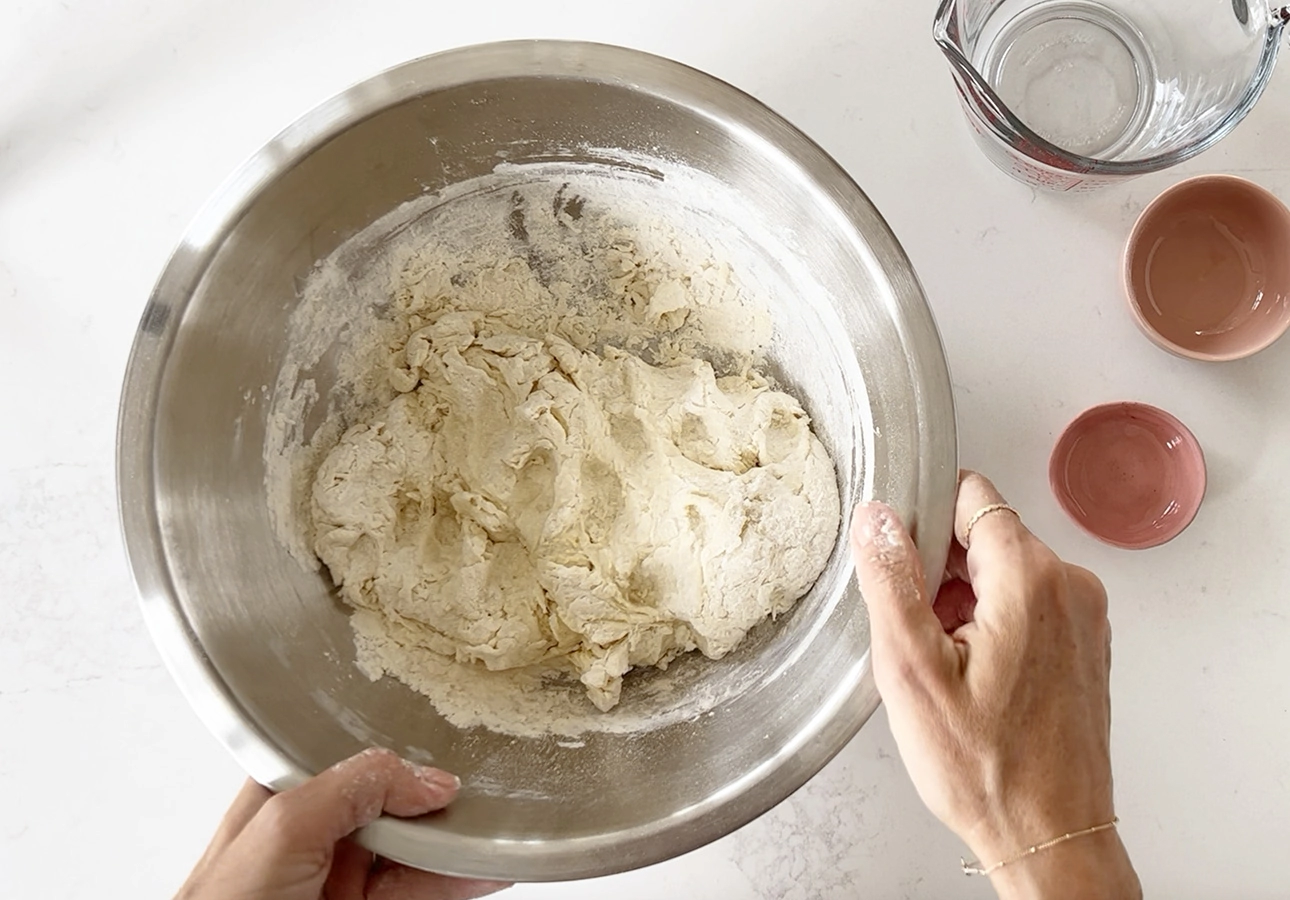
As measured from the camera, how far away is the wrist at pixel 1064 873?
0.91 m

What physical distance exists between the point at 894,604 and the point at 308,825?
65 centimetres

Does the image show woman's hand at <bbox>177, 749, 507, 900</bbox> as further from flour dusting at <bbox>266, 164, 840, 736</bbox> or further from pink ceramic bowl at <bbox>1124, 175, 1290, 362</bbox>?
pink ceramic bowl at <bbox>1124, 175, 1290, 362</bbox>

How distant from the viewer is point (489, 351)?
1.25 metres

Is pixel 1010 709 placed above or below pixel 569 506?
below

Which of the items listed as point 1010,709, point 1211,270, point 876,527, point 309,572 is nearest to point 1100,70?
point 1211,270

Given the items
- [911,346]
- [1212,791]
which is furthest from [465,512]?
[1212,791]

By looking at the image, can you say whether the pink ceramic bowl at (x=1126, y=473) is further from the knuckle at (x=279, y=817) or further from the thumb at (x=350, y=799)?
the knuckle at (x=279, y=817)

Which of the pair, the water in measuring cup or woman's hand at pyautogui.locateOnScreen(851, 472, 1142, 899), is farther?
the water in measuring cup

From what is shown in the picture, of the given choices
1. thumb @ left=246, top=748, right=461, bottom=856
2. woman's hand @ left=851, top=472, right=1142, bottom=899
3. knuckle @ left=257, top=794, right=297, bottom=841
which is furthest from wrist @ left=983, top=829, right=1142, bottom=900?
knuckle @ left=257, top=794, right=297, bottom=841

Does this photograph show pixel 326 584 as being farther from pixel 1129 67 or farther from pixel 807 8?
pixel 1129 67

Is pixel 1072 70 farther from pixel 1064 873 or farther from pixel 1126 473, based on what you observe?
pixel 1064 873

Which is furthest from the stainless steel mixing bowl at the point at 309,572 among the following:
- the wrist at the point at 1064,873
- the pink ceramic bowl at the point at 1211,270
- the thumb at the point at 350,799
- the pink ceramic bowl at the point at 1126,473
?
the pink ceramic bowl at the point at 1211,270

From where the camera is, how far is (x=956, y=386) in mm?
1312

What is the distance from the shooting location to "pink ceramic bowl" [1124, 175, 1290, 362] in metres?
1.25
